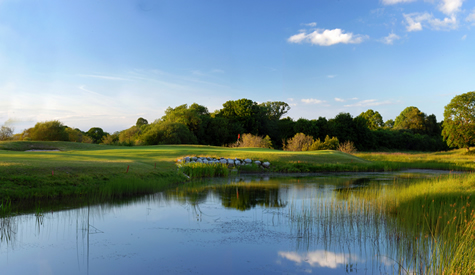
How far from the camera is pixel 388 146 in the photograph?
5806 cm

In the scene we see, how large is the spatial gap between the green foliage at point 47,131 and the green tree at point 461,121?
51555 millimetres

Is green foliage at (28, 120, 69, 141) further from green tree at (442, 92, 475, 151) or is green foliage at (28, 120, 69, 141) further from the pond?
green tree at (442, 92, 475, 151)

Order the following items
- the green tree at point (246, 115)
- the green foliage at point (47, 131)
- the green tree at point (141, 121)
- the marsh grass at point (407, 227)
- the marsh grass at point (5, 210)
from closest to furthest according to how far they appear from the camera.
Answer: the marsh grass at point (407, 227) → the marsh grass at point (5, 210) → the green foliage at point (47, 131) → the green tree at point (246, 115) → the green tree at point (141, 121)

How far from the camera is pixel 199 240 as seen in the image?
244 inches

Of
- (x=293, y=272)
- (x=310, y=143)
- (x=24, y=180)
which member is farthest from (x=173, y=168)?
(x=310, y=143)

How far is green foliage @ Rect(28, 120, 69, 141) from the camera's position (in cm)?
3581

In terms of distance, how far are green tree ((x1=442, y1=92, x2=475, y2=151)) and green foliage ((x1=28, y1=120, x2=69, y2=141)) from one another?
51555mm

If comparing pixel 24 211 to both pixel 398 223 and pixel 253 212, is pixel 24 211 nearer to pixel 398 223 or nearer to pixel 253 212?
pixel 253 212

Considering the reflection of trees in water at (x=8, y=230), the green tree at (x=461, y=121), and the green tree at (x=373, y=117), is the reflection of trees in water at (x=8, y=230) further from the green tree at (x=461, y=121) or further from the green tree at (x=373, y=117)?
the green tree at (x=373, y=117)

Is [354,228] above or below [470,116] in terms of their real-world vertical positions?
below

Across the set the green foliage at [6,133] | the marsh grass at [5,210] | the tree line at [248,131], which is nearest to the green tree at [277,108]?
the tree line at [248,131]

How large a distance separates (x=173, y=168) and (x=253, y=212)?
869cm

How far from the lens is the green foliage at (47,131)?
1410 inches

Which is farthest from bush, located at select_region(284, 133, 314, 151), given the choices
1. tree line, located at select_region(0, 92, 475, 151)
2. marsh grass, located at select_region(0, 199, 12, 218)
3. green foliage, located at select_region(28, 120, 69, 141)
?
marsh grass, located at select_region(0, 199, 12, 218)
